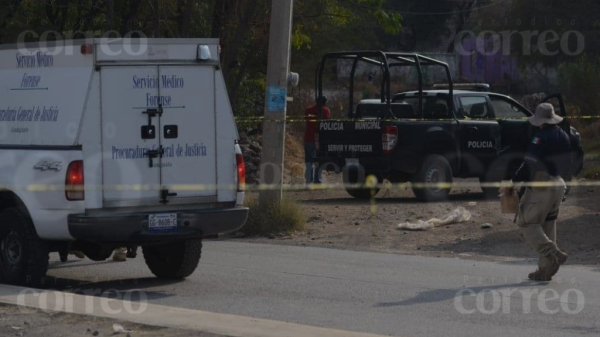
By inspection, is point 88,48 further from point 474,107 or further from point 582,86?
point 582,86

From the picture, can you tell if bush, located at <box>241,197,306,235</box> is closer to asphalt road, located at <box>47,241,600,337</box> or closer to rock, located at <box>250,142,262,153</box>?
asphalt road, located at <box>47,241,600,337</box>

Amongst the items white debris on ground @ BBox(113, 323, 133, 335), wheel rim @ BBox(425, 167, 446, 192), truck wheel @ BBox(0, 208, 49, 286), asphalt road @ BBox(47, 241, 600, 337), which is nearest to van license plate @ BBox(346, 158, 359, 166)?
wheel rim @ BBox(425, 167, 446, 192)

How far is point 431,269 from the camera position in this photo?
12.2 meters

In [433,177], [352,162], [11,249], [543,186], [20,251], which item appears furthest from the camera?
[433,177]

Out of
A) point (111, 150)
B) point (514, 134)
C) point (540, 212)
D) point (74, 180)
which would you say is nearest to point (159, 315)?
point (74, 180)

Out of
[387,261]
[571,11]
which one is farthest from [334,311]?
[571,11]

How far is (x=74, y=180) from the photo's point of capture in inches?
386

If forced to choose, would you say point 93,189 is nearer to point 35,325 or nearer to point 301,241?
point 35,325

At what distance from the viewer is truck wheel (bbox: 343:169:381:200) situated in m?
18.6

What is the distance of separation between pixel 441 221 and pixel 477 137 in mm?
3270

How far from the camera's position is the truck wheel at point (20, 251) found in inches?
404

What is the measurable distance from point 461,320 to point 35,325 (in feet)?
11.5

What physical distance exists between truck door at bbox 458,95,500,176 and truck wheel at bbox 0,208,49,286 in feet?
33.5

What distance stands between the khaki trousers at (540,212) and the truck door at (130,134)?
12.4 feet
